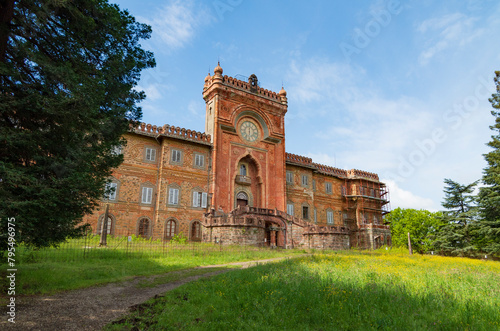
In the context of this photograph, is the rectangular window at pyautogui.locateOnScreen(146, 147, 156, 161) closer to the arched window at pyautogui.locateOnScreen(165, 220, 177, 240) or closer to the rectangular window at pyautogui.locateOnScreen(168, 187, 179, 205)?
the rectangular window at pyautogui.locateOnScreen(168, 187, 179, 205)

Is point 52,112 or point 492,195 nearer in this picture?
point 52,112

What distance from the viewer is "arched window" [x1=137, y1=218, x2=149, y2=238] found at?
81.8 ft

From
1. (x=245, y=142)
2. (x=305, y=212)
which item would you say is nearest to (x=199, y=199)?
(x=245, y=142)

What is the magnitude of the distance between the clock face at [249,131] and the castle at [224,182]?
0.11 metres

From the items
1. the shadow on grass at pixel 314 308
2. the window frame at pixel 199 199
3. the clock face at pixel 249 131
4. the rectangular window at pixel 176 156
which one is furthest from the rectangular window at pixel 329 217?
the shadow on grass at pixel 314 308

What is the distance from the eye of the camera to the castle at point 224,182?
24781 millimetres

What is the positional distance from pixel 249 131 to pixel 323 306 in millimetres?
26365

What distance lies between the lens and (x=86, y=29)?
8.83 meters

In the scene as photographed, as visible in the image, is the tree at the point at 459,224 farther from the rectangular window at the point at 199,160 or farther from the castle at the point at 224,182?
the rectangular window at the point at 199,160

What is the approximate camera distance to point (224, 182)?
2869cm

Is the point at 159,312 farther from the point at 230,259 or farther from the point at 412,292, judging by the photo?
the point at 230,259

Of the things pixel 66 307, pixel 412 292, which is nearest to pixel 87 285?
pixel 66 307

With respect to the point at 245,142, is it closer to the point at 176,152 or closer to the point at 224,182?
the point at 224,182

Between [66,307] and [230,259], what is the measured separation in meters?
9.51
